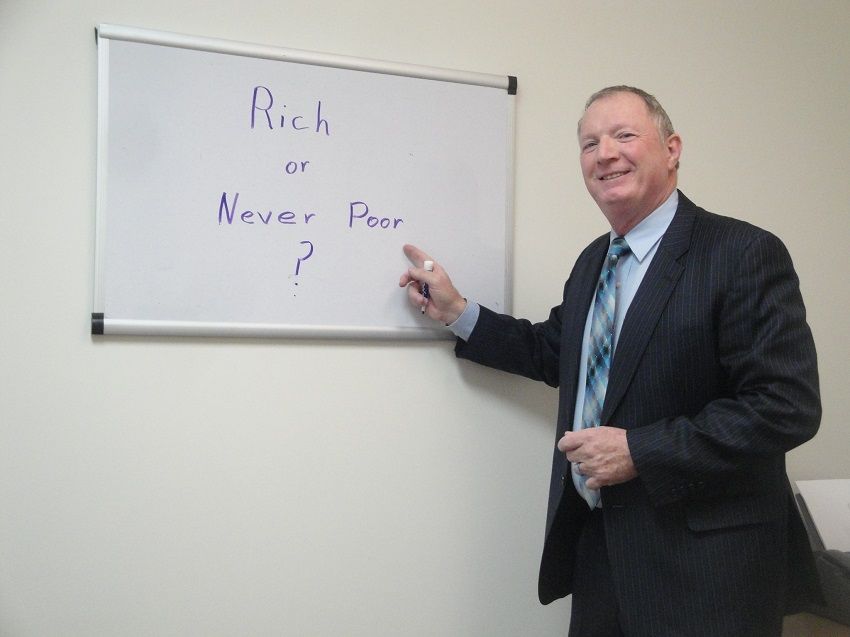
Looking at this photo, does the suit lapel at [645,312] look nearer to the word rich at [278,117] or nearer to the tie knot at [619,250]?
the tie knot at [619,250]

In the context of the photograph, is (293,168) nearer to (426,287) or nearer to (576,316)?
(426,287)

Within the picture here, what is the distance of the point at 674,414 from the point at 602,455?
6.3 inches

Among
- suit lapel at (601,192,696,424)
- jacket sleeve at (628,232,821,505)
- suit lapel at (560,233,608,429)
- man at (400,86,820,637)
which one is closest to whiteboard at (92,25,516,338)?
suit lapel at (560,233,608,429)

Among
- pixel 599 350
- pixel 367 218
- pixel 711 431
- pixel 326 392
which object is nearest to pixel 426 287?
pixel 367 218

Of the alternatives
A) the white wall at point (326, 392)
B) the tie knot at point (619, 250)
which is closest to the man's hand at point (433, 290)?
the white wall at point (326, 392)

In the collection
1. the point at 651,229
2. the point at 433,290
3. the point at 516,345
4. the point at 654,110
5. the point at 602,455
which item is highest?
the point at 654,110

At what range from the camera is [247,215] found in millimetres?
1477

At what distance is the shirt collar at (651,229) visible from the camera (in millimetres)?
1306

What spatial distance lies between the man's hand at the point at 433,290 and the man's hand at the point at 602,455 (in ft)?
1.45

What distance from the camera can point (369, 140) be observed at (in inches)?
61.4

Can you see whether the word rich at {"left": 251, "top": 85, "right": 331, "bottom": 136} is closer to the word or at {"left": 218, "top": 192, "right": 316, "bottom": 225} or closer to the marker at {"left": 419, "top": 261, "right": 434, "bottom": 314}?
the word or at {"left": 218, "top": 192, "right": 316, "bottom": 225}

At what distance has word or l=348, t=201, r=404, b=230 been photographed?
154 cm

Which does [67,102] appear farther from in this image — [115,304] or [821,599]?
[821,599]

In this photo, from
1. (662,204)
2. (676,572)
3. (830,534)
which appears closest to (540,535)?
(676,572)
